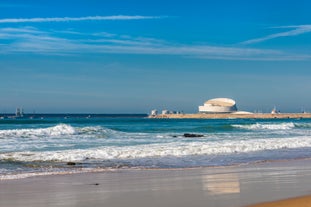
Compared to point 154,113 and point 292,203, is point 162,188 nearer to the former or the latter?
point 292,203

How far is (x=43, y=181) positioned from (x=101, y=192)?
2.46 metres

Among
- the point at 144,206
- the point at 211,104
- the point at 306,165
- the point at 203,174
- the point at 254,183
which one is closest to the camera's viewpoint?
the point at 144,206

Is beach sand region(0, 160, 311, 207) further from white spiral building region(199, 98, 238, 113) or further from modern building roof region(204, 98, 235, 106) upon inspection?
modern building roof region(204, 98, 235, 106)

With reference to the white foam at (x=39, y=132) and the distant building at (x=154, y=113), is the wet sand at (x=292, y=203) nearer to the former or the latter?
the white foam at (x=39, y=132)

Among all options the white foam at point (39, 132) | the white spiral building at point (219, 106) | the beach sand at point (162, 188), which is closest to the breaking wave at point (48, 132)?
the white foam at point (39, 132)

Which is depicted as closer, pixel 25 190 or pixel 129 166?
pixel 25 190

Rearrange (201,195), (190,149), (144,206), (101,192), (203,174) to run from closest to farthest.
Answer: (144,206), (201,195), (101,192), (203,174), (190,149)

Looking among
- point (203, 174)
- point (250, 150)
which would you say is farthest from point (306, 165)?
point (250, 150)

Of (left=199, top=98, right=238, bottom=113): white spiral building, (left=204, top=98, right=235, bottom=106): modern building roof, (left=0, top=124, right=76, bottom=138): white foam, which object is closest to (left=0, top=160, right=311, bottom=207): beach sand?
(left=0, top=124, right=76, bottom=138): white foam

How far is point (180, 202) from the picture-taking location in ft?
28.7

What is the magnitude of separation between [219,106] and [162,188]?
539ft

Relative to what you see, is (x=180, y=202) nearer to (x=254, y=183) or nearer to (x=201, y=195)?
(x=201, y=195)

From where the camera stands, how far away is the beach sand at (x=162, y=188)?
8.88m

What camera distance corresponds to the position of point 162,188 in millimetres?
10508
